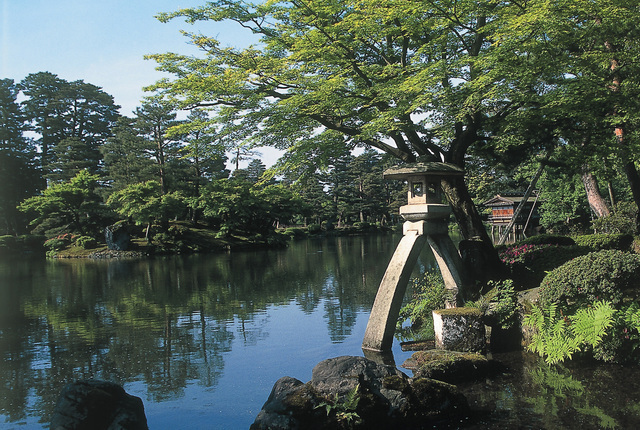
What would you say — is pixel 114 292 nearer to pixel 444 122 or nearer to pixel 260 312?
pixel 260 312

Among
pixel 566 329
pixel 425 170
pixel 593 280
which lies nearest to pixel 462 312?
pixel 566 329

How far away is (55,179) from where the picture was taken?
40.7 m

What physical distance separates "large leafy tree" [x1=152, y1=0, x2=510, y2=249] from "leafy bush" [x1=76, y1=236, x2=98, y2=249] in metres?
27.4

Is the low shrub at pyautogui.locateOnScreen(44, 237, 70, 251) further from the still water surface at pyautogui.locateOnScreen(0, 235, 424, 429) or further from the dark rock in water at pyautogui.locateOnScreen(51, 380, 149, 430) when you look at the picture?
the dark rock in water at pyautogui.locateOnScreen(51, 380, 149, 430)

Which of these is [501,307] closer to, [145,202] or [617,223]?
[617,223]

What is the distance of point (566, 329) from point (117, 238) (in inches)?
1198

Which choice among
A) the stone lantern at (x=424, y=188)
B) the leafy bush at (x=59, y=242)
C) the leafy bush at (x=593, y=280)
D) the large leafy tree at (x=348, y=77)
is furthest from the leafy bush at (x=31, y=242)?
the leafy bush at (x=593, y=280)

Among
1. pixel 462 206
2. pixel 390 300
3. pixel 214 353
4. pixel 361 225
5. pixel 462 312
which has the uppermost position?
pixel 462 206

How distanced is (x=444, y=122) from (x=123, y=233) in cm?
2699

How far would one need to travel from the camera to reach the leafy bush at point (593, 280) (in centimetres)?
652

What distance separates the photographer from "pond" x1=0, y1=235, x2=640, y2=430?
221 inches

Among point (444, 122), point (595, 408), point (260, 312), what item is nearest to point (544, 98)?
point (444, 122)

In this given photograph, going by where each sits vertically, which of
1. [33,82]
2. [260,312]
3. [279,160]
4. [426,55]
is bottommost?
[260,312]

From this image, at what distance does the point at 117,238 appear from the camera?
31984 millimetres
